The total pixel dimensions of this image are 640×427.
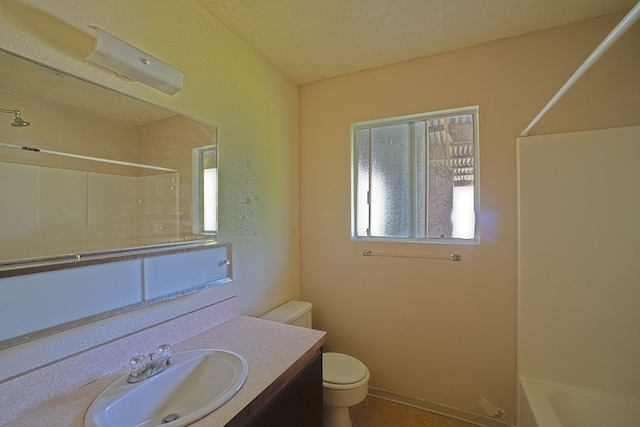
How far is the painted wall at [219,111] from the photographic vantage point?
0.90m

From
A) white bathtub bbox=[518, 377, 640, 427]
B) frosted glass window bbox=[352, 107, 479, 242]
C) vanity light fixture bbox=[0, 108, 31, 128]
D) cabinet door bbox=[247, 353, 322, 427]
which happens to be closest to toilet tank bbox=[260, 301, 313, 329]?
cabinet door bbox=[247, 353, 322, 427]

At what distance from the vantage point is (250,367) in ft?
3.40

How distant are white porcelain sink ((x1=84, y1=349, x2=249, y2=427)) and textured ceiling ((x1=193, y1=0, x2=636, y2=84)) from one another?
173 centimetres

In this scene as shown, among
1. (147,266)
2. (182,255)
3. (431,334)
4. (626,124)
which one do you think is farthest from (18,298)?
(626,124)

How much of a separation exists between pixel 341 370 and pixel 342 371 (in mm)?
14

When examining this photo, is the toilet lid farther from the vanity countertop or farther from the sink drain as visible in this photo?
the sink drain

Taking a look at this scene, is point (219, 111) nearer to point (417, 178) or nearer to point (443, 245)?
point (417, 178)

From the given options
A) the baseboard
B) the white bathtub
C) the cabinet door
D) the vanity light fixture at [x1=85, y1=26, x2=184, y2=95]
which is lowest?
the baseboard

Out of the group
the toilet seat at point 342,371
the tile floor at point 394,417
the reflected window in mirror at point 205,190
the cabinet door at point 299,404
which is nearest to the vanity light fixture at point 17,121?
the reflected window in mirror at point 205,190

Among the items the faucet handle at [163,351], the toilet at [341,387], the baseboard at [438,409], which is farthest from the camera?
the baseboard at [438,409]

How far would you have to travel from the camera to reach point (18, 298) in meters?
0.80

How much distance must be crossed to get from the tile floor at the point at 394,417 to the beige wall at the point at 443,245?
0.10 meters

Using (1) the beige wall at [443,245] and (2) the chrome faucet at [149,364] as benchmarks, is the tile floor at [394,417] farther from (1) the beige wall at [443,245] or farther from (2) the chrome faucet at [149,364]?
(2) the chrome faucet at [149,364]

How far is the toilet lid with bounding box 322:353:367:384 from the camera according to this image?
1.59 m
